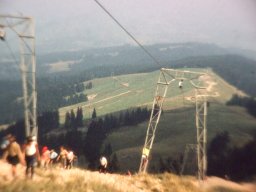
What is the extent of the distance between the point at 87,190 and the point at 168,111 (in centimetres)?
16342

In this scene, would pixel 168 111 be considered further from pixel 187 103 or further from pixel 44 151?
pixel 44 151

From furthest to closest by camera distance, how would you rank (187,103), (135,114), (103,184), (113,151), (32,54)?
(187,103)
(135,114)
(113,151)
(32,54)
(103,184)

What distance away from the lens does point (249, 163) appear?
350 feet

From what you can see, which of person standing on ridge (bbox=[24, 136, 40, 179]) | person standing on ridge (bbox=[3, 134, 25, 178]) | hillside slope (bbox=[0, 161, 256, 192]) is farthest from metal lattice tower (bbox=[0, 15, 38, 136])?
person standing on ridge (bbox=[3, 134, 25, 178])

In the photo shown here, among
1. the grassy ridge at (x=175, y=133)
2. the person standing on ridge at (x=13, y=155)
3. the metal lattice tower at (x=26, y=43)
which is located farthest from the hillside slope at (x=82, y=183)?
the grassy ridge at (x=175, y=133)

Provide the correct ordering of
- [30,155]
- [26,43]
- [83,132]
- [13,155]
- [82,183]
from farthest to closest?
[83,132]
[26,43]
[82,183]
[30,155]
[13,155]

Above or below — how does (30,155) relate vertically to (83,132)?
above

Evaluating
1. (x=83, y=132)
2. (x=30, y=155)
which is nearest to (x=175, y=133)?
(x=83, y=132)

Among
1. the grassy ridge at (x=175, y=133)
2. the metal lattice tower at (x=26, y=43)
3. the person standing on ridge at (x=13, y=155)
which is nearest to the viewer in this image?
the person standing on ridge at (x=13, y=155)

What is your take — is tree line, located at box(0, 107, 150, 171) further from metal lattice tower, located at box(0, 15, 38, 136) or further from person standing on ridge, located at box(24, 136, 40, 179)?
person standing on ridge, located at box(24, 136, 40, 179)

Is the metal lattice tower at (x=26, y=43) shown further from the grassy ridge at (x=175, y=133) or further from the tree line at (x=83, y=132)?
the grassy ridge at (x=175, y=133)

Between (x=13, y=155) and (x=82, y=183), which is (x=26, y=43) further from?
(x=82, y=183)

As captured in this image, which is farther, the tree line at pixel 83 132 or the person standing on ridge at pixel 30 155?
the tree line at pixel 83 132

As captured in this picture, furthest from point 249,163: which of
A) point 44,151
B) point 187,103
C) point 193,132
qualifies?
point 44,151
